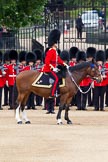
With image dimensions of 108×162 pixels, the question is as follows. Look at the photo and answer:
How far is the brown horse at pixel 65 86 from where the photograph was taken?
1673cm

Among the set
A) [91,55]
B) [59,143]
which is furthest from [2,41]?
[59,143]

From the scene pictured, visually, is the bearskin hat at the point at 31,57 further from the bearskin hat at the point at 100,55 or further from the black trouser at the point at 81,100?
the bearskin hat at the point at 100,55

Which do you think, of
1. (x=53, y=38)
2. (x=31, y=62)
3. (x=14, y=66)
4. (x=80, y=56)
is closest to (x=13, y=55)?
(x=14, y=66)

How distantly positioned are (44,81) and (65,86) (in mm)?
429

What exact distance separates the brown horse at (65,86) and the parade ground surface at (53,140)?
16.2 inches

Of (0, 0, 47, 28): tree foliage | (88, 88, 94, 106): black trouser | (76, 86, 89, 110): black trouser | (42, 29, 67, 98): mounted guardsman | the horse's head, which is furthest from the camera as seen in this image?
(0, 0, 47, 28): tree foliage

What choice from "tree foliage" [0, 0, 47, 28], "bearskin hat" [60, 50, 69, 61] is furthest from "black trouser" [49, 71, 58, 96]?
"tree foliage" [0, 0, 47, 28]

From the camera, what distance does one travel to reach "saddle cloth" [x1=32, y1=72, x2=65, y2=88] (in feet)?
54.7

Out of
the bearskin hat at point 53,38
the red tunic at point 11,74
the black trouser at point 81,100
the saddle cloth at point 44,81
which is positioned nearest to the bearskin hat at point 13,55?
the red tunic at point 11,74

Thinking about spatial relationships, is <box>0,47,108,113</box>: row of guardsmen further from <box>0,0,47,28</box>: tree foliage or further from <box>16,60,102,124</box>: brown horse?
<box>16,60,102,124</box>: brown horse

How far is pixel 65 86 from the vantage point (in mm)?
16719

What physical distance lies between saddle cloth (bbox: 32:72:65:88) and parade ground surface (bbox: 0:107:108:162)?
0.77 m

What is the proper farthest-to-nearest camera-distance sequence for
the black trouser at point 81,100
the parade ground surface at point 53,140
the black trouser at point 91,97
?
1. the black trouser at point 91,97
2. the black trouser at point 81,100
3. the parade ground surface at point 53,140

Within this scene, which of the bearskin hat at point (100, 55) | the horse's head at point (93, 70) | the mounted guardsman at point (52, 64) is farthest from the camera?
the bearskin hat at point (100, 55)
